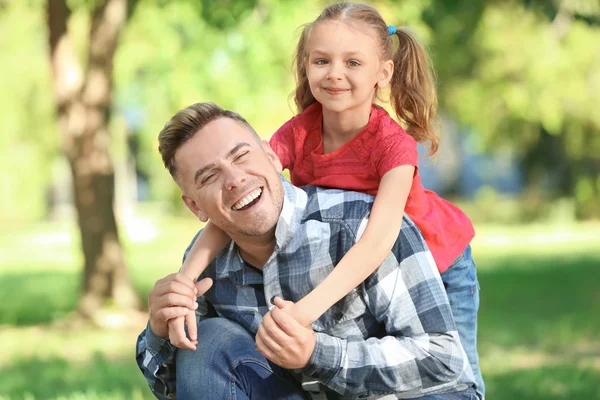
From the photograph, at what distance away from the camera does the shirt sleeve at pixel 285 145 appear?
333 centimetres

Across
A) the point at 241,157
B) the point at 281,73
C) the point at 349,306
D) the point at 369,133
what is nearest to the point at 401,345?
the point at 349,306

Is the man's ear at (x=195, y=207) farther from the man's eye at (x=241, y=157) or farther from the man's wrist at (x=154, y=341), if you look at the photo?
the man's wrist at (x=154, y=341)

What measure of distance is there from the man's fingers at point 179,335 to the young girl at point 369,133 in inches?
8.0

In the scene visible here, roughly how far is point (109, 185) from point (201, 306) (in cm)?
678

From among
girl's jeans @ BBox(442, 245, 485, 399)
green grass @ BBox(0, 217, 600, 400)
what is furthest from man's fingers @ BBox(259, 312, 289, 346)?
green grass @ BBox(0, 217, 600, 400)

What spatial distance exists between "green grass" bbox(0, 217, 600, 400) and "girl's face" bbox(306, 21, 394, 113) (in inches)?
127

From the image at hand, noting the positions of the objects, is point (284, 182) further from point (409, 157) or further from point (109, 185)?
point (109, 185)

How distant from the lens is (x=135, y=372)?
284 inches

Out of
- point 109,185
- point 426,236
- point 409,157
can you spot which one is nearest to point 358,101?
point 409,157

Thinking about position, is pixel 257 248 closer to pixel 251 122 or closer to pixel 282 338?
pixel 282 338

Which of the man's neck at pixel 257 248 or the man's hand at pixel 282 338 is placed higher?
the man's neck at pixel 257 248

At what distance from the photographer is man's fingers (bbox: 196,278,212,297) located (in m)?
2.80

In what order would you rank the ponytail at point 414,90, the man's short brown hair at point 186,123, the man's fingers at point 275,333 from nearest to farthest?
the man's fingers at point 275,333 < the man's short brown hair at point 186,123 < the ponytail at point 414,90

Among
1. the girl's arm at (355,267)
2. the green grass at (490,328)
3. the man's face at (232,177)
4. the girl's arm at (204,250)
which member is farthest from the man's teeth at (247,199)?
the green grass at (490,328)
